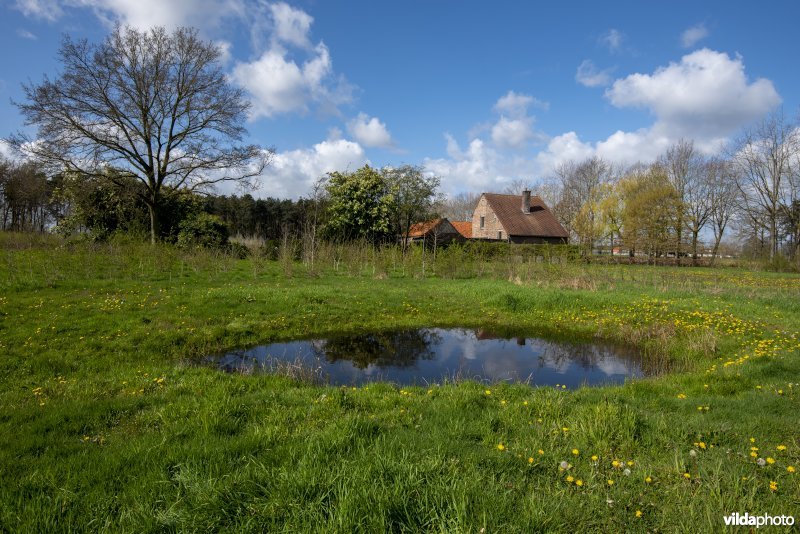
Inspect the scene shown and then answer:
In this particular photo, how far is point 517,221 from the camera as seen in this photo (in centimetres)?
4594

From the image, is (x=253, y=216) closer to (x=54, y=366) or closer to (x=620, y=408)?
(x=54, y=366)

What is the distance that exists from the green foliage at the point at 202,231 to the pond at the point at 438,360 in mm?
19802

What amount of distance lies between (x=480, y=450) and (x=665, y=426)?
6.50ft

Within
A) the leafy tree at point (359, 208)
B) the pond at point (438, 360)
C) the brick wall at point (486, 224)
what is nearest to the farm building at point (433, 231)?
the brick wall at point (486, 224)

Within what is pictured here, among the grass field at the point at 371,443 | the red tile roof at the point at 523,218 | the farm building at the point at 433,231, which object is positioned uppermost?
the red tile roof at the point at 523,218

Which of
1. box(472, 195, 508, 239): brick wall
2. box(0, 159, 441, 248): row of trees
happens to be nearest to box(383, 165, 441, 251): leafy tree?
box(0, 159, 441, 248): row of trees

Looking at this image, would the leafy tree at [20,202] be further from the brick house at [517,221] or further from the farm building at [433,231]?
the brick house at [517,221]

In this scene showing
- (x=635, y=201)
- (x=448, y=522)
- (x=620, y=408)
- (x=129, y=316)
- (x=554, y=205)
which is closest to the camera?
(x=448, y=522)

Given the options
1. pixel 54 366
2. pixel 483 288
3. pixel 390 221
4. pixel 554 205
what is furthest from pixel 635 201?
pixel 54 366

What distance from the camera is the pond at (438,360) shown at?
7.19 meters

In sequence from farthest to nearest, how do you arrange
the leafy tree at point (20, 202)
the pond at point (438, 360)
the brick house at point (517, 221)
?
the brick house at point (517, 221) → the leafy tree at point (20, 202) → the pond at point (438, 360)

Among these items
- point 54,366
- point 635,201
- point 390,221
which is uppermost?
point 635,201

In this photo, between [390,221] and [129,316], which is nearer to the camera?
[129,316]

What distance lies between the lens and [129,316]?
32.0 feet
